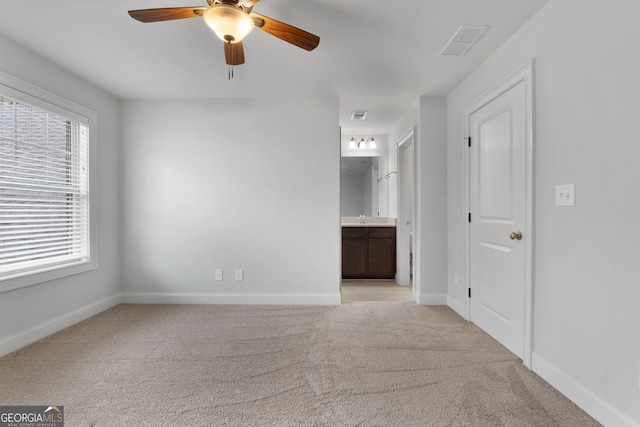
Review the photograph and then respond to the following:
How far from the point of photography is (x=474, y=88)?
2.98 metres

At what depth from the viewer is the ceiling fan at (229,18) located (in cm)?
171

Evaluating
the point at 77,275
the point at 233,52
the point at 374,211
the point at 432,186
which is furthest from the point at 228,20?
the point at 374,211

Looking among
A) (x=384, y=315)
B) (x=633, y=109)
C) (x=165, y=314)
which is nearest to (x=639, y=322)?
(x=633, y=109)

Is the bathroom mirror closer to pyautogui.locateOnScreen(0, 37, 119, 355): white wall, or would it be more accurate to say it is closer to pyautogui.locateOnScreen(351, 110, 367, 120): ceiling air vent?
pyautogui.locateOnScreen(351, 110, 367, 120): ceiling air vent

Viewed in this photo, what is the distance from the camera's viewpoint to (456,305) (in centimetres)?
341

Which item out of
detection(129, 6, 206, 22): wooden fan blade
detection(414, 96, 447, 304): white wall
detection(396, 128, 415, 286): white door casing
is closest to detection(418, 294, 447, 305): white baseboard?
detection(414, 96, 447, 304): white wall

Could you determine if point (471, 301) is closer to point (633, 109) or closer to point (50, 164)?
point (633, 109)

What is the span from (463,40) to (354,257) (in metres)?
3.36

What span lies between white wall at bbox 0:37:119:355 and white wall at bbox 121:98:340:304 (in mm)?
191

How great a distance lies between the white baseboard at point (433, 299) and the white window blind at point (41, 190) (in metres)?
3.57

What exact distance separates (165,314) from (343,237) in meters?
2.70

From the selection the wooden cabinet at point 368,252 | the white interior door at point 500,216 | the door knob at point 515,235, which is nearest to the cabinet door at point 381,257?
the wooden cabinet at point 368,252

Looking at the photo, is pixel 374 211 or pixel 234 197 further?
pixel 374 211

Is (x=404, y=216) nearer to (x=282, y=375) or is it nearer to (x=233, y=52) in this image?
(x=282, y=375)
